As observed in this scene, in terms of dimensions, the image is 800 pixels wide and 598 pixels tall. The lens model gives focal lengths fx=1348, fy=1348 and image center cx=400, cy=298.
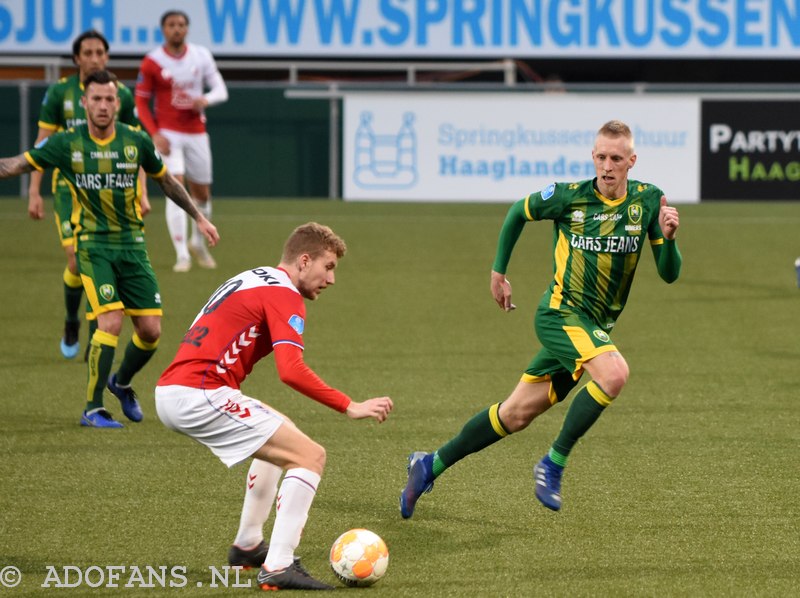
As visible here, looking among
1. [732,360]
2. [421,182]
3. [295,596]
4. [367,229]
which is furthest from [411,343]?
[421,182]

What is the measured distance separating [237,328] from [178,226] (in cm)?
828

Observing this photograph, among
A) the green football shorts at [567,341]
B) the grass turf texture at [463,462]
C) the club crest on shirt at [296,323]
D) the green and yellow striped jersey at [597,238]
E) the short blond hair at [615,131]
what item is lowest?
the grass turf texture at [463,462]

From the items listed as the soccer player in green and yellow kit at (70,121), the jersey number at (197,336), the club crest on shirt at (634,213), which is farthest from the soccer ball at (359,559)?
the soccer player in green and yellow kit at (70,121)

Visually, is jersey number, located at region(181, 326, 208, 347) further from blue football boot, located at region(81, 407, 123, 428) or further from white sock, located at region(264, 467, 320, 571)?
blue football boot, located at region(81, 407, 123, 428)

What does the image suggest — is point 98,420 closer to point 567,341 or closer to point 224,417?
point 224,417

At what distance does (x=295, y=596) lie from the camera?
460cm

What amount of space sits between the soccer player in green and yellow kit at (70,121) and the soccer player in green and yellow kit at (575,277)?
107 inches

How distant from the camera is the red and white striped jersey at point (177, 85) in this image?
12.6 metres

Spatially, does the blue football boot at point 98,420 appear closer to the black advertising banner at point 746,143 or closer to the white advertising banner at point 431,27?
the black advertising banner at point 746,143

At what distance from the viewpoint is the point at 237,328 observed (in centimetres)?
476

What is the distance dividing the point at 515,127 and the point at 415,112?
4.61 ft

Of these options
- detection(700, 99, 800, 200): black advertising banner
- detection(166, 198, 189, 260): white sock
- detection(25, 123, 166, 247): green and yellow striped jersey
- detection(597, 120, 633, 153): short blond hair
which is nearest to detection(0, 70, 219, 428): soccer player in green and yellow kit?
detection(25, 123, 166, 247): green and yellow striped jersey

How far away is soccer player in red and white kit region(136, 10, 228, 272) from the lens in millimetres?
12641

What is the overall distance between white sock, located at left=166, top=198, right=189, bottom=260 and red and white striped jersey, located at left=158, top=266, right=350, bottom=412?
7881 millimetres
